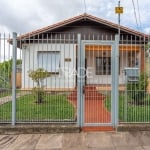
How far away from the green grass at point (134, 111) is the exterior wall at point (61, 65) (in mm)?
1405

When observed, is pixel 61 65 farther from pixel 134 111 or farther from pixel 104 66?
pixel 134 111

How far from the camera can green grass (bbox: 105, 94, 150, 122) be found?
27.1 feet

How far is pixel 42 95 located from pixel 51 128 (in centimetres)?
167

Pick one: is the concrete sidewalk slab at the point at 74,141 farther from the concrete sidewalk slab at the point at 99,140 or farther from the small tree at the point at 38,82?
the small tree at the point at 38,82

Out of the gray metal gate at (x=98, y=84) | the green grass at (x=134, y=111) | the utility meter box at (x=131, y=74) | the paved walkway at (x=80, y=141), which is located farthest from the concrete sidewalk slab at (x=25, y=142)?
the utility meter box at (x=131, y=74)

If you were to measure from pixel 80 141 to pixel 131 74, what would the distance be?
2707mm

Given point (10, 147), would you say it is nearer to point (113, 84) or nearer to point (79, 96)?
point (79, 96)

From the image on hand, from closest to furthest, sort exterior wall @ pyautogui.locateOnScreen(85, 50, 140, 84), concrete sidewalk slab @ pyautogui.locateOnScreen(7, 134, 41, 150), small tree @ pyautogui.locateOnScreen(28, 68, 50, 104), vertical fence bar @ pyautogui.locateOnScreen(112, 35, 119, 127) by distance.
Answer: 1. concrete sidewalk slab @ pyautogui.locateOnScreen(7, 134, 41, 150)
2. vertical fence bar @ pyautogui.locateOnScreen(112, 35, 119, 127)
3. exterior wall @ pyautogui.locateOnScreen(85, 50, 140, 84)
4. small tree @ pyautogui.locateOnScreen(28, 68, 50, 104)

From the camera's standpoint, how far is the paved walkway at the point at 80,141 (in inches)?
260

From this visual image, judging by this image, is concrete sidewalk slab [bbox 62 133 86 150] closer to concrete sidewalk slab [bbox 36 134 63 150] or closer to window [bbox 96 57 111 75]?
concrete sidewalk slab [bbox 36 134 63 150]

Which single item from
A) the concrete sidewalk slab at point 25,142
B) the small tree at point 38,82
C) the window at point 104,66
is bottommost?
the concrete sidewalk slab at point 25,142

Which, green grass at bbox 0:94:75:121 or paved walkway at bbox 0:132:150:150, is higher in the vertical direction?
green grass at bbox 0:94:75:121

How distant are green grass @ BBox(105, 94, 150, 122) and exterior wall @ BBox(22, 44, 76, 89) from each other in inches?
55.3

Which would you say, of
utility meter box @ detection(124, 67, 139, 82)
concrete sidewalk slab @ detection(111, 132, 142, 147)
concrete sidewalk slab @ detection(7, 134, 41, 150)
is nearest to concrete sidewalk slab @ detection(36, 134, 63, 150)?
concrete sidewalk slab @ detection(7, 134, 41, 150)
